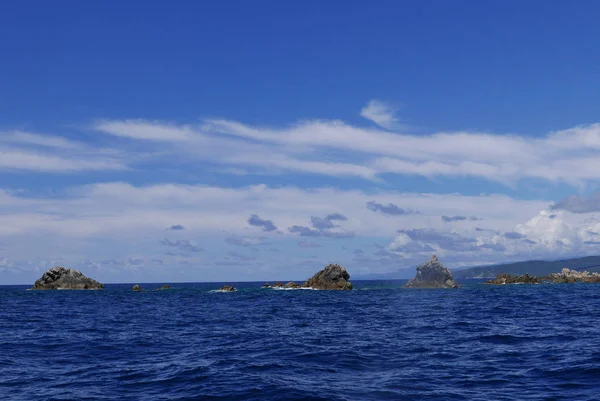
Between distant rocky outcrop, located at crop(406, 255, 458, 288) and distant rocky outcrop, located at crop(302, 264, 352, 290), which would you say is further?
distant rocky outcrop, located at crop(406, 255, 458, 288)

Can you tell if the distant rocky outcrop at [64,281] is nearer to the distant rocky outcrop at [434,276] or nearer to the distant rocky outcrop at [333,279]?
the distant rocky outcrop at [333,279]

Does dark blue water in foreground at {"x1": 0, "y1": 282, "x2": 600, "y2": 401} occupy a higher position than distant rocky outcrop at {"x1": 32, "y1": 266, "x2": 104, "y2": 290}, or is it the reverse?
distant rocky outcrop at {"x1": 32, "y1": 266, "x2": 104, "y2": 290}

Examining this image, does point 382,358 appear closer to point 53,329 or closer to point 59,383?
point 59,383

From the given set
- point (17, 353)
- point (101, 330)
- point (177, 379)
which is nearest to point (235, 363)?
point (177, 379)

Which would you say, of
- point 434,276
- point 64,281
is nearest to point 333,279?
point 434,276

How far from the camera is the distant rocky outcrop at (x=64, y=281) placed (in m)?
159

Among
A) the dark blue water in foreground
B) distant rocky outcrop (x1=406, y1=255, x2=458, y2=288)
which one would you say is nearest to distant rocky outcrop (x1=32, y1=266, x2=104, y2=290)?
distant rocky outcrop (x1=406, y1=255, x2=458, y2=288)

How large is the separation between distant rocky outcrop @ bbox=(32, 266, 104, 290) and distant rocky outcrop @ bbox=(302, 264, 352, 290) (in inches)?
2945

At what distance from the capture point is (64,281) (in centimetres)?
15950

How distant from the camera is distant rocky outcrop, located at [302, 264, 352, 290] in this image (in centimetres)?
13726

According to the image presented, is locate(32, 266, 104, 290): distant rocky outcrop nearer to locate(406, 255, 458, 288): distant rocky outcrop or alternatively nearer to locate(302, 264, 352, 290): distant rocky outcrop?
locate(302, 264, 352, 290): distant rocky outcrop

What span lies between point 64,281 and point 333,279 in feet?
287

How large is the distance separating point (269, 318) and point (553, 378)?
114 ft

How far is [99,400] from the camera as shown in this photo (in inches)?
772
